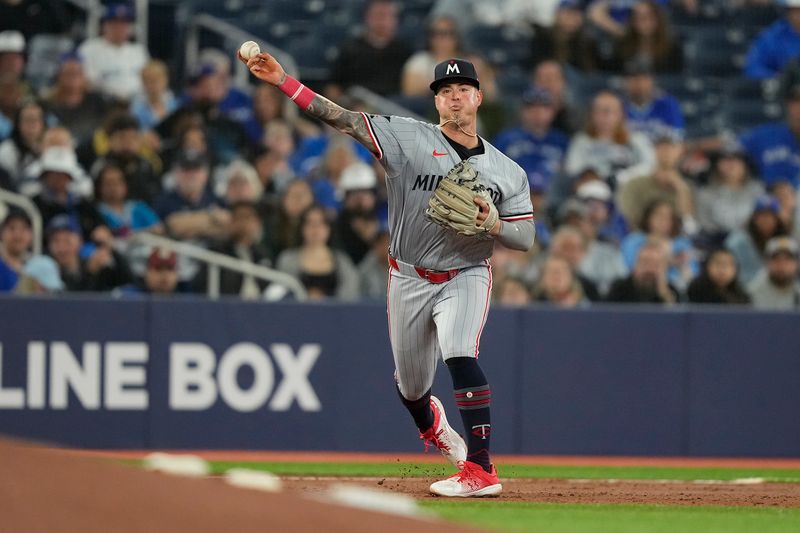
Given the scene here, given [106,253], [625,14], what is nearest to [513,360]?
[106,253]

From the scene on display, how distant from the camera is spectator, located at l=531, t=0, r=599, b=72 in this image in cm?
1383

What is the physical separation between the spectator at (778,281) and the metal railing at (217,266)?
12.4 feet

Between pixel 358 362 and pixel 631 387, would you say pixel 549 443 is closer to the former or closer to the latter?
pixel 631 387

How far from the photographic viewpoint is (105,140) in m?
12.0

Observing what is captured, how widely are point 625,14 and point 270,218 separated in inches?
196

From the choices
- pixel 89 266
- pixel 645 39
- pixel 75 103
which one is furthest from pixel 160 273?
pixel 645 39

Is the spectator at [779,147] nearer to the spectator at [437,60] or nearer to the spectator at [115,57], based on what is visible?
the spectator at [437,60]

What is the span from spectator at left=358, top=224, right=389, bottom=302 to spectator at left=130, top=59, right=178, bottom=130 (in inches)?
98.3

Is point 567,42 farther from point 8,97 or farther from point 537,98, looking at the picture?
point 8,97

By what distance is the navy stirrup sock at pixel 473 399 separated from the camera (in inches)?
276

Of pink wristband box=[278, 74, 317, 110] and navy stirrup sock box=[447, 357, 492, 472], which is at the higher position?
pink wristband box=[278, 74, 317, 110]

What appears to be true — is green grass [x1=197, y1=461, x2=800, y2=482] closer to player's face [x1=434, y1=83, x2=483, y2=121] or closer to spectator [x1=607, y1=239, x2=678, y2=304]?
spectator [x1=607, y1=239, x2=678, y2=304]

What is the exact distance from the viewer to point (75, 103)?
1226cm

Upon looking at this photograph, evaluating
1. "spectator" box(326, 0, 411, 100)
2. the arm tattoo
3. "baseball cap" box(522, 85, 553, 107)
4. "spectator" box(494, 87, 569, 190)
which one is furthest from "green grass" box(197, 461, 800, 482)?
"spectator" box(326, 0, 411, 100)
